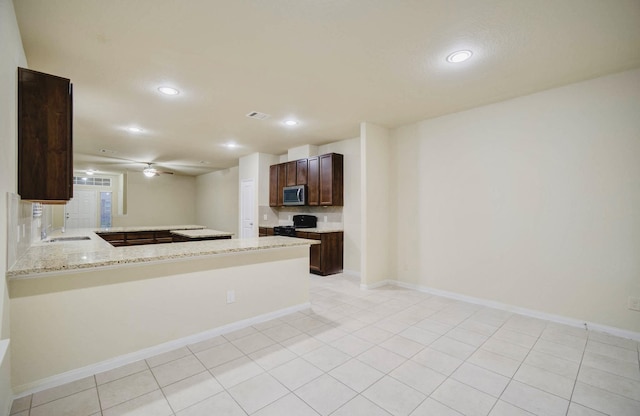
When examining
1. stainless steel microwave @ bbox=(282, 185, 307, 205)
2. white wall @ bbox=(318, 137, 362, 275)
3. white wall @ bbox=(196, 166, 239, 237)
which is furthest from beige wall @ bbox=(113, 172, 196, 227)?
white wall @ bbox=(318, 137, 362, 275)

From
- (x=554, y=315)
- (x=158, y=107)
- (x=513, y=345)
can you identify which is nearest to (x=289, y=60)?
(x=158, y=107)

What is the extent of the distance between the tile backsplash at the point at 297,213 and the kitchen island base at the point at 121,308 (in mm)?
2654

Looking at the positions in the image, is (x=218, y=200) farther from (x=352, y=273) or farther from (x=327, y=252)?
(x=352, y=273)

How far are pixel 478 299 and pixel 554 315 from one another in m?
0.78

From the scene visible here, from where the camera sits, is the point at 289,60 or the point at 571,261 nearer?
the point at 289,60

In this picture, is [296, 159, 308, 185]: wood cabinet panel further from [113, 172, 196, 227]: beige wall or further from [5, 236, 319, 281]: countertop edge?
[113, 172, 196, 227]: beige wall

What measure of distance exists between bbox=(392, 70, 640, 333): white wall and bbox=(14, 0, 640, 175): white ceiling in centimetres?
31

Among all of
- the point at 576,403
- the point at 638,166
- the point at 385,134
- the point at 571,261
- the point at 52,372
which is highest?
the point at 385,134

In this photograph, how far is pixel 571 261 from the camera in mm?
3080

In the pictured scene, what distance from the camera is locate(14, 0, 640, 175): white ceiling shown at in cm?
197

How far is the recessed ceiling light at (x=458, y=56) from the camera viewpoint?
2.49 metres

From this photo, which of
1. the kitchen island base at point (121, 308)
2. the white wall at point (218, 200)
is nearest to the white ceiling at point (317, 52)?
the kitchen island base at point (121, 308)

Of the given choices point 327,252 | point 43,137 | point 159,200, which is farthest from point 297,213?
point 159,200

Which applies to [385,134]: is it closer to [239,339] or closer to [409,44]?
[409,44]
